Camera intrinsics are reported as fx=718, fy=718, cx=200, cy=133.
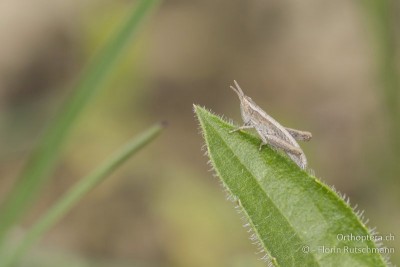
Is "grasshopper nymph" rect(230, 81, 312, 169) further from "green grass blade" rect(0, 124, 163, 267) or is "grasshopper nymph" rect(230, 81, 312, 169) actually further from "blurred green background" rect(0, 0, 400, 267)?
"blurred green background" rect(0, 0, 400, 267)

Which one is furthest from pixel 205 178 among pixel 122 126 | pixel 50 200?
pixel 50 200

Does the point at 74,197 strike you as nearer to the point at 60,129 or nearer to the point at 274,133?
the point at 60,129

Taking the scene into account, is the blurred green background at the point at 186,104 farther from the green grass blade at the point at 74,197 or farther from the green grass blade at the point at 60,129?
the green grass blade at the point at 74,197

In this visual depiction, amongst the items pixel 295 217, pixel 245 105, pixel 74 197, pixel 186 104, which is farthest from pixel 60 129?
pixel 186 104

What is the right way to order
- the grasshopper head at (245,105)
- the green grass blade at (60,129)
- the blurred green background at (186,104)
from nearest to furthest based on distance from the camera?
the grasshopper head at (245,105), the green grass blade at (60,129), the blurred green background at (186,104)

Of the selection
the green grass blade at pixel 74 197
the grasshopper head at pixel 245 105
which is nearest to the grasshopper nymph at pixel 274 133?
the grasshopper head at pixel 245 105
